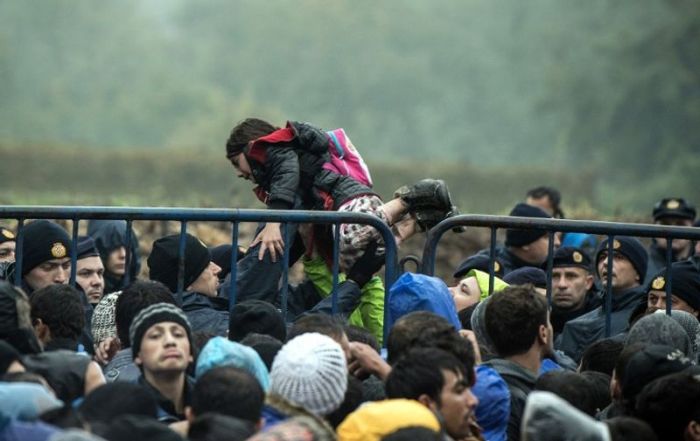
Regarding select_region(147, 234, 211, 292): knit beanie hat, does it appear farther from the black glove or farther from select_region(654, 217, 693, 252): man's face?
select_region(654, 217, 693, 252): man's face

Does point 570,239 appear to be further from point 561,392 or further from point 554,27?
point 554,27

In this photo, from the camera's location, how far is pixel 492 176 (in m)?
33.3

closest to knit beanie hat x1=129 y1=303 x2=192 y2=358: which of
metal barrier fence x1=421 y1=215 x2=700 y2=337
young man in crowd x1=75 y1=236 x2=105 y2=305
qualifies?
metal barrier fence x1=421 y1=215 x2=700 y2=337

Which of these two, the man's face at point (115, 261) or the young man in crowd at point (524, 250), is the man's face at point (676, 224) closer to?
→ the young man in crowd at point (524, 250)

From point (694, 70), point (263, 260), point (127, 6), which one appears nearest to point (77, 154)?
point (694, 70)

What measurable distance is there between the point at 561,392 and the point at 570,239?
5.69m

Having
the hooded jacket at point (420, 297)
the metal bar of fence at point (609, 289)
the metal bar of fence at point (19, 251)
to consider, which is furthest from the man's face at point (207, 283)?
the metal bar of fence at point (609, 289)

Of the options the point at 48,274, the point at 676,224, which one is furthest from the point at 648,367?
the point at 676,224

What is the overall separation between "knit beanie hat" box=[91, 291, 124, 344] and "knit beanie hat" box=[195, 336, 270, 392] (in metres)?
1.35

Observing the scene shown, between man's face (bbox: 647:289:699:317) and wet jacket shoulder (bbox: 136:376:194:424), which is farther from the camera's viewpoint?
man's face (bbox: 647:289:699:317)

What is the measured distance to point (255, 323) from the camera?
838cm

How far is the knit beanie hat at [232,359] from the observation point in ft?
24.2

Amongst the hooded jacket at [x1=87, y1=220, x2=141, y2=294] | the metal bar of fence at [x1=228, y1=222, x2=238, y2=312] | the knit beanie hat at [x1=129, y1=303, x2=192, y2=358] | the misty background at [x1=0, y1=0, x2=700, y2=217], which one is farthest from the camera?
the misty background at [x1=0, y1=0, x2=700, y2=217]

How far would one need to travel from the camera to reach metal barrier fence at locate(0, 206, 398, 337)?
8.87 m
